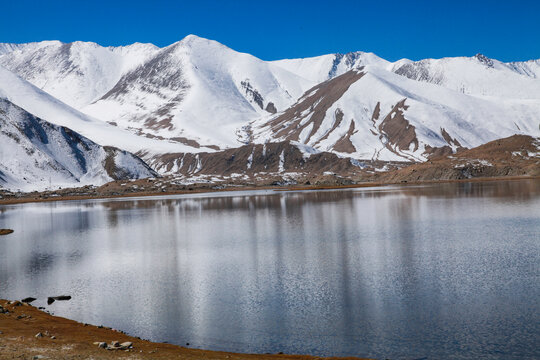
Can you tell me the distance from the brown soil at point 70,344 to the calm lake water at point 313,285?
47.9 inches

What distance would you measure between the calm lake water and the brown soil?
1.22m

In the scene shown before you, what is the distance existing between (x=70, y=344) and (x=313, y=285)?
13444mm

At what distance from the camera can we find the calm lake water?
20.4m

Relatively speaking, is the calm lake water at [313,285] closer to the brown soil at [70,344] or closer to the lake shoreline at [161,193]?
the brown soil at [70,344]

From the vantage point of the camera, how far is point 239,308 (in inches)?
981

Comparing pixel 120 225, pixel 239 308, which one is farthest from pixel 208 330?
pixel 120 225

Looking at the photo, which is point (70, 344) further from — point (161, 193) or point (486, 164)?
point (486, 164)

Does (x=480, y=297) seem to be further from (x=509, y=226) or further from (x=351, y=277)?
(x=509, y=226)

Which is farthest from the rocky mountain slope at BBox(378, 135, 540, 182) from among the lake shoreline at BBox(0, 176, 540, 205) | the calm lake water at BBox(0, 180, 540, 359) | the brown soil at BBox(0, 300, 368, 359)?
the brown soil at BBox(0, 300, 368, 359)

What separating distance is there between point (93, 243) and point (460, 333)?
131ft

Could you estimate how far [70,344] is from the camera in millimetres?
18812

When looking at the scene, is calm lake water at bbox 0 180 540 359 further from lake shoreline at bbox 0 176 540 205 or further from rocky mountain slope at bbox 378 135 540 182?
rocky mountain slope at bbox 378 135 540 182

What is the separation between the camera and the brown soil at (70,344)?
691 inches

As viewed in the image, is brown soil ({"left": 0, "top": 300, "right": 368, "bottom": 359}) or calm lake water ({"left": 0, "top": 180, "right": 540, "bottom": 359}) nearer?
brown soil ({"left": 0, "top": 300, "right": 368, "bottom": 359})
